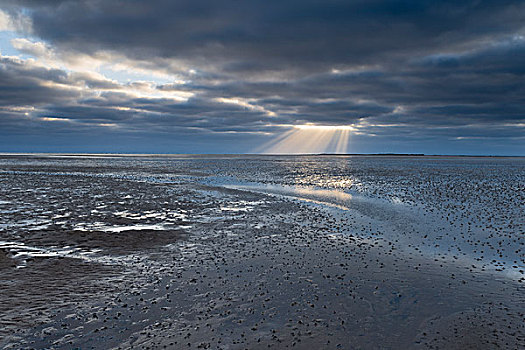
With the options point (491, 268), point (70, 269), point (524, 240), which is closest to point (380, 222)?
point (524, 240)

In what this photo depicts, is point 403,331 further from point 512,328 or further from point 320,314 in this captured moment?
point 512,328

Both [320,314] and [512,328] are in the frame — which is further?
[320,314]

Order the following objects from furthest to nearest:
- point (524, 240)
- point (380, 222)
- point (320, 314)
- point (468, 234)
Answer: point (380, 222) < point (468, 234) < point (524, 240) < point (320, 314)

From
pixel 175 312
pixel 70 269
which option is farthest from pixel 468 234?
pixel 70 269

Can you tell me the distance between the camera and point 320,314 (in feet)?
29.2

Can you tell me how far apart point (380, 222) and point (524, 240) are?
6770mm

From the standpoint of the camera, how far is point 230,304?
941 cm

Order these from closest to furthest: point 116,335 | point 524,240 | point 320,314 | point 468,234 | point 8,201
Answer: point 116,335
point 320,314
point 524,240
point 468,234
point 8,201

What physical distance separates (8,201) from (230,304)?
24990 mm

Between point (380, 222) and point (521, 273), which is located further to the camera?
point (380, 222)

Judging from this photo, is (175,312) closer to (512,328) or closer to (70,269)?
(70,269)

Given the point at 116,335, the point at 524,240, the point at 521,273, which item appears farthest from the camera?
the point at 524,240

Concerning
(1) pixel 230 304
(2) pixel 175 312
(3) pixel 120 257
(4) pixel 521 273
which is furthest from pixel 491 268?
(3) pixel 120 257

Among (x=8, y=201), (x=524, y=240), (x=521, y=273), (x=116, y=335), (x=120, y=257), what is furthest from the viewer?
(x=8, y=201)
